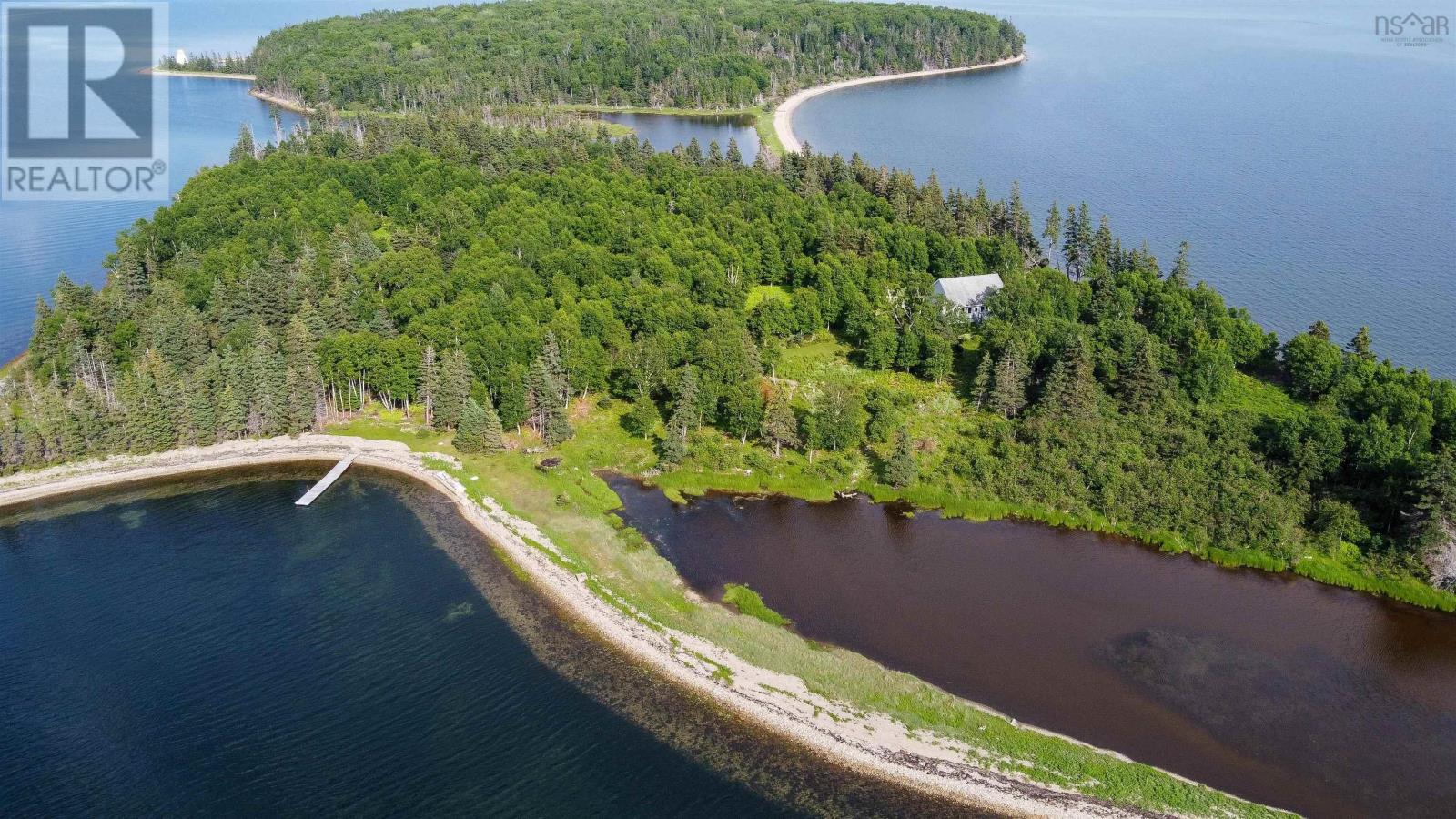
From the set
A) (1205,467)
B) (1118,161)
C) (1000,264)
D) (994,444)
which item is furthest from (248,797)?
(1118,161)

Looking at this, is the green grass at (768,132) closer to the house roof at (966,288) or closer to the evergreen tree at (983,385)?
the house roof at (966,288)

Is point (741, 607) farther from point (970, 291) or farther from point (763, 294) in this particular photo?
point (763, 294)

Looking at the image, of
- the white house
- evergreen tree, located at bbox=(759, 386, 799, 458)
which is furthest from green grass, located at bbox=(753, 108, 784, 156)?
evergreen tree, located at bbox=(759, 386, 799, 458)

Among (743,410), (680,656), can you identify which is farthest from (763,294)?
→ (680,656)

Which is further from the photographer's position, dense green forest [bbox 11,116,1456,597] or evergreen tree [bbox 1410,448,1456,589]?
dense green forest [bbox 11,116,1456,597]

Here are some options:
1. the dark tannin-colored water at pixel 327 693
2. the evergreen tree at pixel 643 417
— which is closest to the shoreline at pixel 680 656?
the dark tannin-colored water at pixel 327 693

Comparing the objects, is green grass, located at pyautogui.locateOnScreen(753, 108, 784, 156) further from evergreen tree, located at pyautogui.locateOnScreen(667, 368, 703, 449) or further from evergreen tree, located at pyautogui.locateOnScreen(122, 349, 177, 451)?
evergreen tree, located at pyautogui.locateOnScreen(122, 349, 177, 451)
